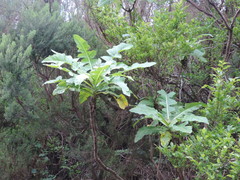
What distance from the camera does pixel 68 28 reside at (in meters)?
4.24

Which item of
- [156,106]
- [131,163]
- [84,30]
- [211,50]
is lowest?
[131,163]

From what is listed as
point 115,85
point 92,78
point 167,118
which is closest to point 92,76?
point 92,78

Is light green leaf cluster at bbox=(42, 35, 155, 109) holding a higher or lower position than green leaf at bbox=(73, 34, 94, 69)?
lower

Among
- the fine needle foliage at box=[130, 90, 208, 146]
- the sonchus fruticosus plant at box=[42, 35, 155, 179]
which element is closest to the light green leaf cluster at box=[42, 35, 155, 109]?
the sonchus fruticosus plant at box=[42, 35, 155, 179]

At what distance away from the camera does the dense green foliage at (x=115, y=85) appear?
7.49 feet

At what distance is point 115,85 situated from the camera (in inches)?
90.0

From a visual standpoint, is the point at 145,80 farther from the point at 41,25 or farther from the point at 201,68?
the point at 41,25

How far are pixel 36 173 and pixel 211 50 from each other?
3.27 m

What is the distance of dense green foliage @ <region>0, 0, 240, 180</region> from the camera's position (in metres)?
2.28

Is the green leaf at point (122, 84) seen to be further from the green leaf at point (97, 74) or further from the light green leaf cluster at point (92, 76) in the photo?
the green leaf at point (97, 74)

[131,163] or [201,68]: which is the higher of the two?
[201,68]

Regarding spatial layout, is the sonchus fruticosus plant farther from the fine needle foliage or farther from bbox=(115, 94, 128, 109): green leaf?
the fine needle foliage

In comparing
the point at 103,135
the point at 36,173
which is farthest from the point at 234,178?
the point at 36,173

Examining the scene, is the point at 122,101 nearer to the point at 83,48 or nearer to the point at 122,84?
the point at 122,84
